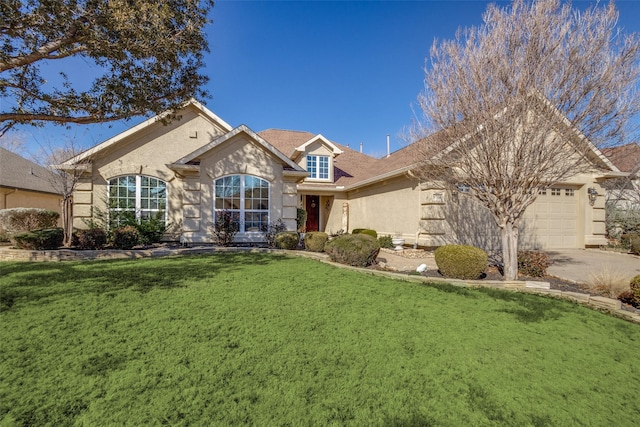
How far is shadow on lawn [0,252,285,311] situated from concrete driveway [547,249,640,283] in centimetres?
859

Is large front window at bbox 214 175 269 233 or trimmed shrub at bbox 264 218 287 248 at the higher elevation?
large front window at bbox 214 175 269 233

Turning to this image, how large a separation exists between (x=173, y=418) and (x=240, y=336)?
1.44m

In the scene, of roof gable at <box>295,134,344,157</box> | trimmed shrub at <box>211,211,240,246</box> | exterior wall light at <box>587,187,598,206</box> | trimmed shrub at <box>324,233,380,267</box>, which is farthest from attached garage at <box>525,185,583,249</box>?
trimmed shrub at <box>211,211,240,246</box>

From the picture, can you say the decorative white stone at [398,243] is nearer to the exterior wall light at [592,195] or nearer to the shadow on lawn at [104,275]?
the shadow on lawn at [104,275]

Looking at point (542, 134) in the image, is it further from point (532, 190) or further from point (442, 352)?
point (442, 352)

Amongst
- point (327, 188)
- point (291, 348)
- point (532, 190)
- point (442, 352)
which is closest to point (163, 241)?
point (327, 188)

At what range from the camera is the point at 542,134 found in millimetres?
6340

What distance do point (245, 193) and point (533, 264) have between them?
393 inches

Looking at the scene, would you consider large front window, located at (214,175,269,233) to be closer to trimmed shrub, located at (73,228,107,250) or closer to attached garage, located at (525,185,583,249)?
trimmed shrub, located at (73,228,107,250)

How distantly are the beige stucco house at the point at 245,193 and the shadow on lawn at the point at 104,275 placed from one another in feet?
10.8

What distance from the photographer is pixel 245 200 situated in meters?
12.0

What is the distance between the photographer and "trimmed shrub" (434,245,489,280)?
7234 millimetres

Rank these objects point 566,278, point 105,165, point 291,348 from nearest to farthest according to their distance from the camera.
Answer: point 291,348, point 566,278, point 105,165

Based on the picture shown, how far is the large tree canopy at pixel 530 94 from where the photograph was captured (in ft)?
20.1
